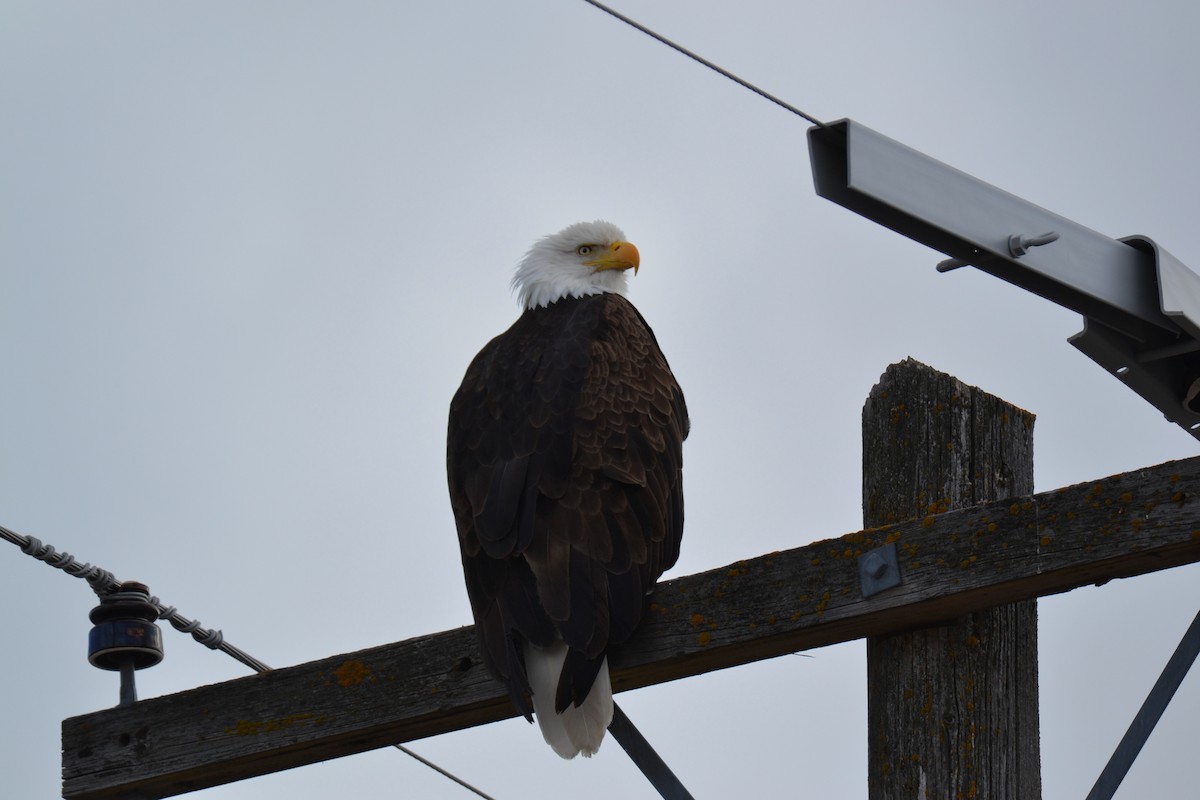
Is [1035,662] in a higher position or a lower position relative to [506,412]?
lower

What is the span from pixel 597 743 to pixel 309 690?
641 millimetres

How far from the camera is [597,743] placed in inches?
126

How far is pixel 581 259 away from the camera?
5906 mm

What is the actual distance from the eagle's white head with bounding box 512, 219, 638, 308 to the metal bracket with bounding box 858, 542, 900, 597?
2846 millimetres

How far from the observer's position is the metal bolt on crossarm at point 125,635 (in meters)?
3.67

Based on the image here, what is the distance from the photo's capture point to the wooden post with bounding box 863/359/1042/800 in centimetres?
284

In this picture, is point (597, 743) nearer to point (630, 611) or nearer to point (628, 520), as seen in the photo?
point (630, 611)

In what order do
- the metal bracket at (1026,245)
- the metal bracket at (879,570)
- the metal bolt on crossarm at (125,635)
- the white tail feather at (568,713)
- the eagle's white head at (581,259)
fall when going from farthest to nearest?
the eagle's white head at (581,259) → the metal bolt on crossarm at (125,635) → the white tail feather at (568,713) → the metal bracket at (879,570) → the metal bracket at (1026,245)

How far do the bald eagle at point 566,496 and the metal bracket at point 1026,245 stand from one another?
3.28 ft

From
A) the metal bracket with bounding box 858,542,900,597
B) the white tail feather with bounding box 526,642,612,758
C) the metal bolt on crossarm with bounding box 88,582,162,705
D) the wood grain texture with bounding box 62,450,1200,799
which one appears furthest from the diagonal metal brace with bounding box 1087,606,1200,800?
the metal bolt on crossarm with bounding box 88,582,162,705

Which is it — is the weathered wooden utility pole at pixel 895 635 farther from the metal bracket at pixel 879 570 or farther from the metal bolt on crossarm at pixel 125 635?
the metal bolt on crossarm at pixel 125 635

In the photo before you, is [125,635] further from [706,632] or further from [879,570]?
[879,570]

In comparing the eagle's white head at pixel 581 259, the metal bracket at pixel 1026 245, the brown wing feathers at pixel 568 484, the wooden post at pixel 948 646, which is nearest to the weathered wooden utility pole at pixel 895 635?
the wooden post at pixel 948 646

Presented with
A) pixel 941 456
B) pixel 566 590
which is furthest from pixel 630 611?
pixel 941 456
